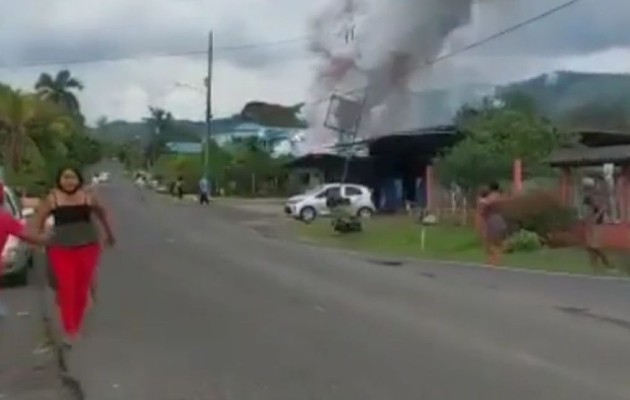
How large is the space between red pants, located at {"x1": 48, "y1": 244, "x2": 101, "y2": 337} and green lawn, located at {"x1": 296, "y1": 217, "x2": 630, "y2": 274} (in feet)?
52.2

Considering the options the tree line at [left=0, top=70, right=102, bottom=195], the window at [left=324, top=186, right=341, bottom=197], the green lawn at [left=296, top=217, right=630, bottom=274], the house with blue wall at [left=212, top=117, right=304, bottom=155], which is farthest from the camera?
the house with blue wall at [left=212, top=117, right=304, bottom=155]

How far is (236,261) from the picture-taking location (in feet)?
91.0

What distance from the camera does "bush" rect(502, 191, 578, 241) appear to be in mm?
34812

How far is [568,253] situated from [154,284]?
1378 centimetres

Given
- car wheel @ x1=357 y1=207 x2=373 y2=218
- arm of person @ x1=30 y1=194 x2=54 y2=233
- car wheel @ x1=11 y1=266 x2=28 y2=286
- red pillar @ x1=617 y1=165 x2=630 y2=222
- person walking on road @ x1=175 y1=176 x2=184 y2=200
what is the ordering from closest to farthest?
1. arm of person @ x1=30 y1=194 x2=54 y2=233
2. car wheel @ x1=11 y1=266 x2=28 y2=286
3. red pillar @ x1=617 y1=165 x2=630 y2=222
4. car wheel @ x1=357 y1=207 x2=373 y2=218
5. person walking on road @ x1=175 y1=176 x2=184 y2=200

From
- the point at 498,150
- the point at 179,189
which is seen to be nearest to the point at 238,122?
the point at 179,189

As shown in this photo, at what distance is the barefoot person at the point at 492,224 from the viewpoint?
2816cm

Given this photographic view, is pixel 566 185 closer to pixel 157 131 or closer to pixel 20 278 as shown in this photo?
pixel 20 278

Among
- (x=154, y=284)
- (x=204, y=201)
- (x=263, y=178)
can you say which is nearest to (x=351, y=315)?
(x=154, y=284)

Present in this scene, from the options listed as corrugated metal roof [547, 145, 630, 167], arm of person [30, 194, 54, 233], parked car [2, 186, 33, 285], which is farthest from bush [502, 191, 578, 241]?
arm of person [30, 194, 54, 233]

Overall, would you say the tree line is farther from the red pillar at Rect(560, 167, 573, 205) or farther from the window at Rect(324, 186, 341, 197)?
the red pillar at Rect(560, 167, 573, 205)

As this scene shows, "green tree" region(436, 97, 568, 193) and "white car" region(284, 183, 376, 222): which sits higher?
"green tree" region(436, 97, 568, 193)

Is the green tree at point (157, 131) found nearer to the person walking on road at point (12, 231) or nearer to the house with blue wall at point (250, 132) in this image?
the house with blue wall at point (250, 132)

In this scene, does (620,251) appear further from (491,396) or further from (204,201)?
(204,201)
